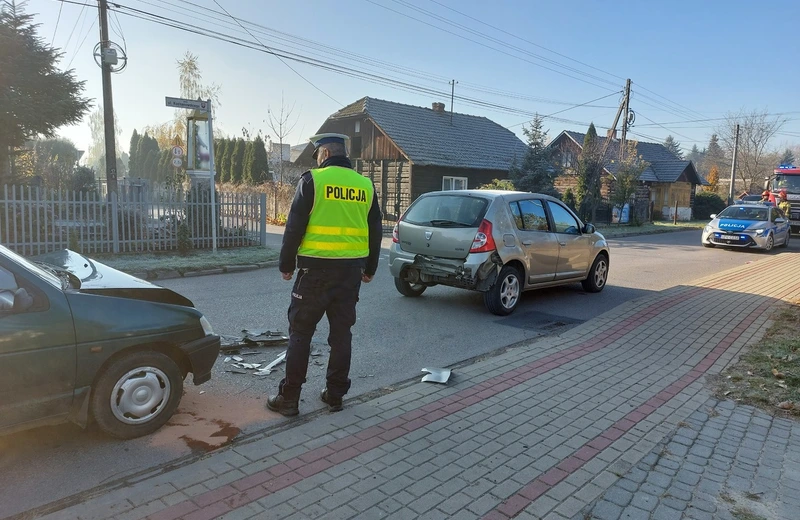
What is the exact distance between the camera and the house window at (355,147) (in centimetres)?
2795

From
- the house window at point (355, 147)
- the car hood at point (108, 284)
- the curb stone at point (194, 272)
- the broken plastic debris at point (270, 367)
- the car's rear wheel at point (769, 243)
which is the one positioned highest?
the house window at point (355, 147)

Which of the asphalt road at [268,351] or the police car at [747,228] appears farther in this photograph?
the police car at [747,228]

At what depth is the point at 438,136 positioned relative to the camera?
27.9 m

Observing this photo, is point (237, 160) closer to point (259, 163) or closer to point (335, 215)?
point (259, 163)

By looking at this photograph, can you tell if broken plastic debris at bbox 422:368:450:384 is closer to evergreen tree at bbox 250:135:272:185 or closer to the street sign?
the street sign

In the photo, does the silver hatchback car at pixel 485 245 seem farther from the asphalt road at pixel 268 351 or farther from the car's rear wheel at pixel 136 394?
the car's rear wheel at pixel 136 394

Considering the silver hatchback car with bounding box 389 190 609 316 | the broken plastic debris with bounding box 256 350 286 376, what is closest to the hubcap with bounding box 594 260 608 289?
the silver hatchback car with bounding box 389 190 609 316

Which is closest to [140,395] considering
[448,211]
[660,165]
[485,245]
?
[485,245]

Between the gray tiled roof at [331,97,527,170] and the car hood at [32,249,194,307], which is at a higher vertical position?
the gray tiled roof at [331,97,527,170]

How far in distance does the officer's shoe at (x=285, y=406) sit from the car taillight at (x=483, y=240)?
3.67 meters

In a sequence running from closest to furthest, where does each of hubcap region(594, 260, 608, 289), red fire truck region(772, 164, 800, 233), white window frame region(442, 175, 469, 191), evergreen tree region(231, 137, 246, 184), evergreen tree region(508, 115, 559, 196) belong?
hubcap region(594, 260, 608, 289) → evergreen tree region(508, 115, 559, 196) → red fire truck region(772, 164, 800, 233) → white window frame region(442, 175, 469, 191) → evergreen tree region(231, 137, 246, 184)

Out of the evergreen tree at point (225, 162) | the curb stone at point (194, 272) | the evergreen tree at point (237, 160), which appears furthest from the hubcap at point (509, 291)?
the evergreen tree at point (225, 162)

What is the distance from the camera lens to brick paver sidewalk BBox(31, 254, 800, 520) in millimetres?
2877

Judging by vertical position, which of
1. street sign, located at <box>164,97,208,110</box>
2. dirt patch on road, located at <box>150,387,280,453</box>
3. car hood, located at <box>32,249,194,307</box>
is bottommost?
dirt patch on road, located at <box>150,387,280,453</box>
